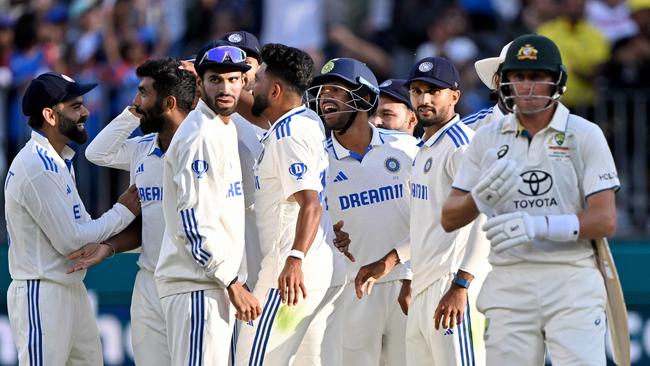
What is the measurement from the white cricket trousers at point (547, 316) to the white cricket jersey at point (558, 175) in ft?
0.26

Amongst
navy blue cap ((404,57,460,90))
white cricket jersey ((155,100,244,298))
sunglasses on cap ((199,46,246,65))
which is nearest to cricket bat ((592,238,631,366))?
navy blue cap ((404,57,460,90))

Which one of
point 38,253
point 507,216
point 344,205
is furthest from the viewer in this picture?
point 344,205

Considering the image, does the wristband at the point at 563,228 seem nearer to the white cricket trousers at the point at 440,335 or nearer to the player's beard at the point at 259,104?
Answer: the white cricket trousers at the point at 440,335

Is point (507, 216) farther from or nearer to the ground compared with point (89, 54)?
nearer to the ground

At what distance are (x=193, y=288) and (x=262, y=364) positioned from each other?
60 centimetres

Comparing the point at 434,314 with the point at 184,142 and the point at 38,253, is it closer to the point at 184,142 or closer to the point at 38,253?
the point at 184,142

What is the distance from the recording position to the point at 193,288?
23.6 feet

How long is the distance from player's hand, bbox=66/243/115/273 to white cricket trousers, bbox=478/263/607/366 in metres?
2.76

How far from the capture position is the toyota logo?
6.38m

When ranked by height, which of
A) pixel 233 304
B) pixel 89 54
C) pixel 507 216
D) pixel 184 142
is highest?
pixel 89 54

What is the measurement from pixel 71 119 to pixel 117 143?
1.91 ft

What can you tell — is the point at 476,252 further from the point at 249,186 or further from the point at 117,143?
the point at 117,143

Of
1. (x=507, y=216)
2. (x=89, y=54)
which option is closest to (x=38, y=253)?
(x=507, y=216)

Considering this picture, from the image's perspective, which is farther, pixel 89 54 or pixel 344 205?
pixel 89 54
